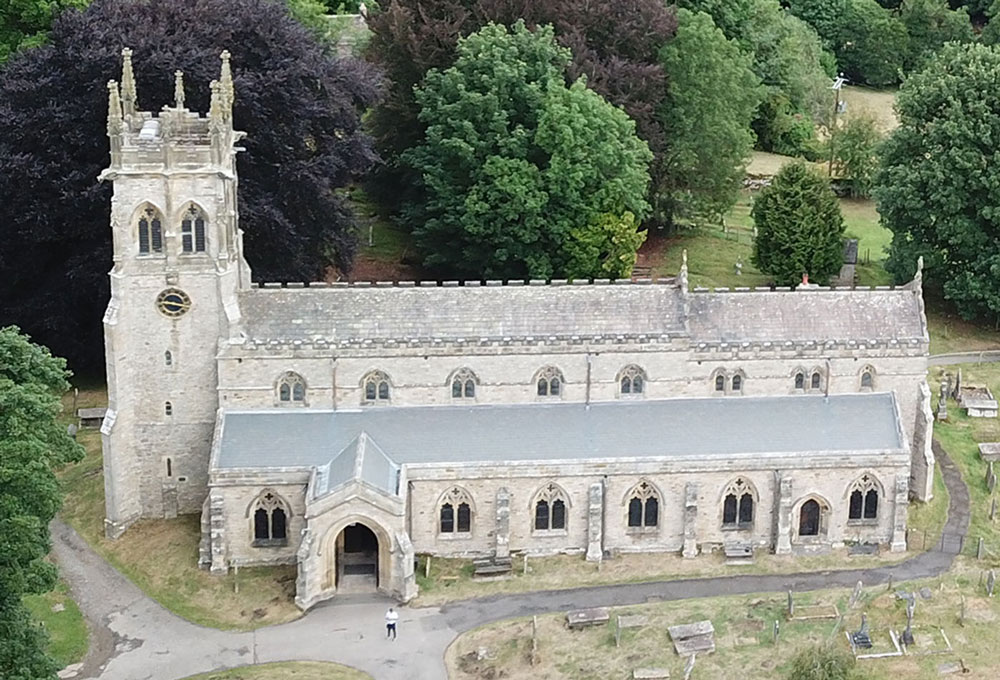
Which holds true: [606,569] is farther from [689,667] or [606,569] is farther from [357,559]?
[357,559]

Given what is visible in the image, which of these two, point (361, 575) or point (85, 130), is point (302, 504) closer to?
point (361, 575)

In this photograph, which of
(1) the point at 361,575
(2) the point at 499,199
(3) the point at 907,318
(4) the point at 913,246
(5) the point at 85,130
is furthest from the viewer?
(4) the point at 913,246

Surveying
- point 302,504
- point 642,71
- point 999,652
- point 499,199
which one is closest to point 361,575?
point 302,504

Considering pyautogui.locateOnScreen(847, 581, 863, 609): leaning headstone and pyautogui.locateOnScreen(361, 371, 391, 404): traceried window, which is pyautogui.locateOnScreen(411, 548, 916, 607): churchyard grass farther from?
pyautogui.locateOnScreen(361, 371, 391, 404): traceried window

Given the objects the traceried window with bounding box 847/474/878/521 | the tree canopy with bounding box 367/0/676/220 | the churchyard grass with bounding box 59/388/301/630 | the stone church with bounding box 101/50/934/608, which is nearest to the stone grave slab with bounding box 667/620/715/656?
the stone church with bounding box 101/50/934/608

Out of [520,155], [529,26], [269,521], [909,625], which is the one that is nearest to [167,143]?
[269,521]

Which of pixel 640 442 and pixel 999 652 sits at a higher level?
pixel 640 442

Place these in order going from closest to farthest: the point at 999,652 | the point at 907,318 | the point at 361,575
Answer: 1. the point at 999,652
2. the point at 361,575
3. the point at 907,318
